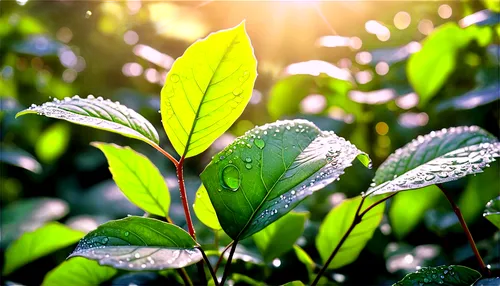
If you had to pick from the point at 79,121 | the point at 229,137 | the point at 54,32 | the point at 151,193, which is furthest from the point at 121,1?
the point at 79,121

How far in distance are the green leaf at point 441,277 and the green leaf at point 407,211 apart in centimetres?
41

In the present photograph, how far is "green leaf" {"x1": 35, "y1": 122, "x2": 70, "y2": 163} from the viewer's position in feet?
5.62

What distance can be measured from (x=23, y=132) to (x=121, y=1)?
0.70 metres

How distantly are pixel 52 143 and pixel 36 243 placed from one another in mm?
753

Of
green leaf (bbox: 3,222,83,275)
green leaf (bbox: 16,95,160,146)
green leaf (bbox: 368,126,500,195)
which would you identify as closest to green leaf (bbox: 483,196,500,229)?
green leaf (bbox: 368,126,500,195)

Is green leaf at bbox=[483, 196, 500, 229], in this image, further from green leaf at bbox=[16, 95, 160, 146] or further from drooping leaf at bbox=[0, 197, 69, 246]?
drooping leaf at bbox=[0, 197, 69, 246]

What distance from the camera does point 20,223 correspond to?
50.9 inches

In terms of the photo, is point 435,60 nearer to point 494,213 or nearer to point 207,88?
point 494,213

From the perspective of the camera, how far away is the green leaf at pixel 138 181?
0.76m

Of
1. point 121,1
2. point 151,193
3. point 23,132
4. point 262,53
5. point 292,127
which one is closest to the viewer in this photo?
point 292,127

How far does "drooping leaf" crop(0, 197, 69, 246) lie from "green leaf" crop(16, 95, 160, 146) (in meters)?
0.73

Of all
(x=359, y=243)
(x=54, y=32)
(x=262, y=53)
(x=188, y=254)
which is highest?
(x=54, y=32)

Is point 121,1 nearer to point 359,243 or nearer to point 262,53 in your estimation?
point 262,53

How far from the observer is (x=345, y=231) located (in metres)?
0.83
